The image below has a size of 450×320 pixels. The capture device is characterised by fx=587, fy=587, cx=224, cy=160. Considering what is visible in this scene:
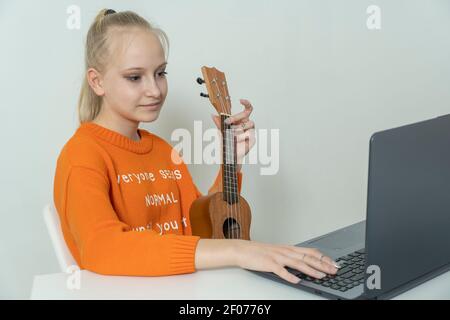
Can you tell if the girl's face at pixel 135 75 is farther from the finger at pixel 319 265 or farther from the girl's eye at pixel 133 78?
the finger at pixel 319 265

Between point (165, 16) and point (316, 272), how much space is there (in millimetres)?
1236

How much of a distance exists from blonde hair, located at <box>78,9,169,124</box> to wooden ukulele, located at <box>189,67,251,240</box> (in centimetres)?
18

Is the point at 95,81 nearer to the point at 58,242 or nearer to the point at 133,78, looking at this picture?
the point at 133,78

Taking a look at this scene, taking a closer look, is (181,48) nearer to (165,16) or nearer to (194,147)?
(165,16)

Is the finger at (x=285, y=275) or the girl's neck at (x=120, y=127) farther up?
the girl's neck at (x=120, y=127)

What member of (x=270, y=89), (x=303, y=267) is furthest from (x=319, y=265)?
(x=270, y=89)

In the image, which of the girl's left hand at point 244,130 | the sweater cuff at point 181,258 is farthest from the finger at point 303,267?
the girl's left hand at point 244,130

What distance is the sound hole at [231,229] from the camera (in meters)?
1.39

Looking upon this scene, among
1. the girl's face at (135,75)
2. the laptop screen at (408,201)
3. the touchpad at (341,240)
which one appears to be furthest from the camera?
the girl's face at (135,75)

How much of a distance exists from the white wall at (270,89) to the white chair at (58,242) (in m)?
0.72

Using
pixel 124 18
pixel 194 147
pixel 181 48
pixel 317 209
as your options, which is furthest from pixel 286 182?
pixel 124 18

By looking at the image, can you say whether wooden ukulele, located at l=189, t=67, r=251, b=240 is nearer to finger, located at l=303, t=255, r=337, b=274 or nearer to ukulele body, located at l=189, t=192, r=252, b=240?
ukulele body, located at l=189, t=192, r=252, b=240

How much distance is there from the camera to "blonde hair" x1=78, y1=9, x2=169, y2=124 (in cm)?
139

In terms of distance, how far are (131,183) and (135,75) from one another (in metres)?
0.25
